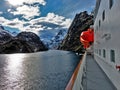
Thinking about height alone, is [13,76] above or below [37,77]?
below

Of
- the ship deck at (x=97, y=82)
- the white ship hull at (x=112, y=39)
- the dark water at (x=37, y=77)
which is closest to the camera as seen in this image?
the white ship hull at (x=112, y=39)

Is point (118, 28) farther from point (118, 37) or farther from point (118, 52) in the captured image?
point (118, 52)

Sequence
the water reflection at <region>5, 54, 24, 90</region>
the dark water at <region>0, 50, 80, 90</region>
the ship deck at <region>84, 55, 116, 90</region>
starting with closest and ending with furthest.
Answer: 1. the ship deck at <region>84, 55, 116, 90</region>
2. the dark water at <region>0, 50, 80, 90</region>
3. the water reflection at <region>5, 54, 24, 90</region>

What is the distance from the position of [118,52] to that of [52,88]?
89.5ft


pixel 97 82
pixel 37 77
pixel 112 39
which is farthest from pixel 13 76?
pixel 112 39

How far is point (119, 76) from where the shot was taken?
32.7ft

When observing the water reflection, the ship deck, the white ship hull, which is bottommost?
the water reflection

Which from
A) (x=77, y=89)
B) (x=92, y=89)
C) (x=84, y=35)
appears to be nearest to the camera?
(x=77, y=89)

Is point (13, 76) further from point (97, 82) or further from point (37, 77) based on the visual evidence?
point (97, 82)

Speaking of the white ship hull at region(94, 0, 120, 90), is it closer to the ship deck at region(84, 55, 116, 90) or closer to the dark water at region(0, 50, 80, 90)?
the ship deck at region(84, 55, 116, 90)

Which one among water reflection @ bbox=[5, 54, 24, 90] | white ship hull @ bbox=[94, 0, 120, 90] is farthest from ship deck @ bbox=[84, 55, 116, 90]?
water reflection @ bbox=[5, 54, 24, 90]

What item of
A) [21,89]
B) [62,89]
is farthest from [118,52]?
[21,89]

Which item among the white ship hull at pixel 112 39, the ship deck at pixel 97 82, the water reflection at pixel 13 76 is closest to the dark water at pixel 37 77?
the water reflection at pixel 13 76

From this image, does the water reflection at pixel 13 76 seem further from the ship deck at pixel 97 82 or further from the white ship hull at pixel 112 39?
the white ship hull at pixel 112 39
